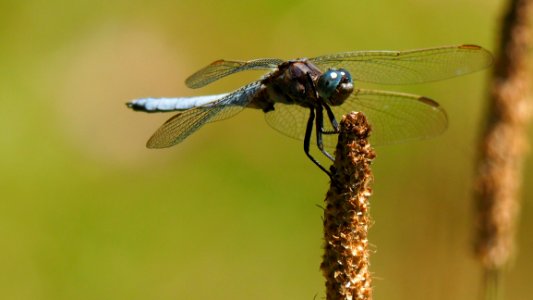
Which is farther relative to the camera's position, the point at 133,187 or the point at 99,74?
the point at 99,74

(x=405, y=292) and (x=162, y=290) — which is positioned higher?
(x=405, y=292)

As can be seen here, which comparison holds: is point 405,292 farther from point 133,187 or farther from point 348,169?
point 348,169

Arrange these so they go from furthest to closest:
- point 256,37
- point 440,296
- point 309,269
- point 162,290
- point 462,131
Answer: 1. point 256,37
2. point 462,131
3. point 309,269
4. point 162,290
5. point 440,296

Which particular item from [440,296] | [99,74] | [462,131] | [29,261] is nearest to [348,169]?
[440,296]

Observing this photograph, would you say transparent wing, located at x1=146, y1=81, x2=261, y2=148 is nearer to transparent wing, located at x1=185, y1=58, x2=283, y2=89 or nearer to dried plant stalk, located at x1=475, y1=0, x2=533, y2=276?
transparent wing, located at x1=185, y1=58, x2=283, y2=89

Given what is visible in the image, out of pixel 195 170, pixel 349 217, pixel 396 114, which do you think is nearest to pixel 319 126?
pixel 396 114

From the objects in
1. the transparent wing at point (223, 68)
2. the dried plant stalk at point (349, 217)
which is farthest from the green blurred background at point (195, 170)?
the dried plant stalk at point (349, 217)
